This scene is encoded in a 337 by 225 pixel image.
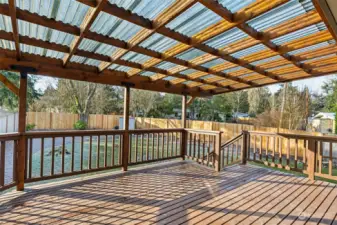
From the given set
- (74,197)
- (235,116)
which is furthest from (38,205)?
(235,116)

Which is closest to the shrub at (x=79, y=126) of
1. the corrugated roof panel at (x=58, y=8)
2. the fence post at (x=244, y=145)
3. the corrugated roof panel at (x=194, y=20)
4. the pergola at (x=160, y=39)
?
the pergola at (x=160, y=39)

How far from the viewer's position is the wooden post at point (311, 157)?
453 cm

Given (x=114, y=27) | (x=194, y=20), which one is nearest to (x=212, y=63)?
(x=194, y=20)

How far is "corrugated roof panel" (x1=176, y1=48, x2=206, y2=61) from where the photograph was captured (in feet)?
11.4

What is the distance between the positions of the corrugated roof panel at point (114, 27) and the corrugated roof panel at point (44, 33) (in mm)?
506

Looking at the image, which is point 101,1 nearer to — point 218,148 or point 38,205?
point 38,205

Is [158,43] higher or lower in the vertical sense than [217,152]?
higher

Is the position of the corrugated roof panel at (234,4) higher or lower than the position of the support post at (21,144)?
higher

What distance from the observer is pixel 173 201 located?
3209 mm

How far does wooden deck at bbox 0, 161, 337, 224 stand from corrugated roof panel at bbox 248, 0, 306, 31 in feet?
8.33

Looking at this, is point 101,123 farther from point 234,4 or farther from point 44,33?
point 234,4

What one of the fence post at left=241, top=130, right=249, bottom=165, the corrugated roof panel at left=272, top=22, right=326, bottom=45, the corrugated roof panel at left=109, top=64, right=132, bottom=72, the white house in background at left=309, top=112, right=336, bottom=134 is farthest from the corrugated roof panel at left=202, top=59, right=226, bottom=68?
the white house in background at left=309, top=112, right=336, bottom=134

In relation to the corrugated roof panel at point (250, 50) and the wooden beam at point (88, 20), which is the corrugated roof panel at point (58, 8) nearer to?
the wooden beam at point (88, 20)

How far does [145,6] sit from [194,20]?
638 mm
